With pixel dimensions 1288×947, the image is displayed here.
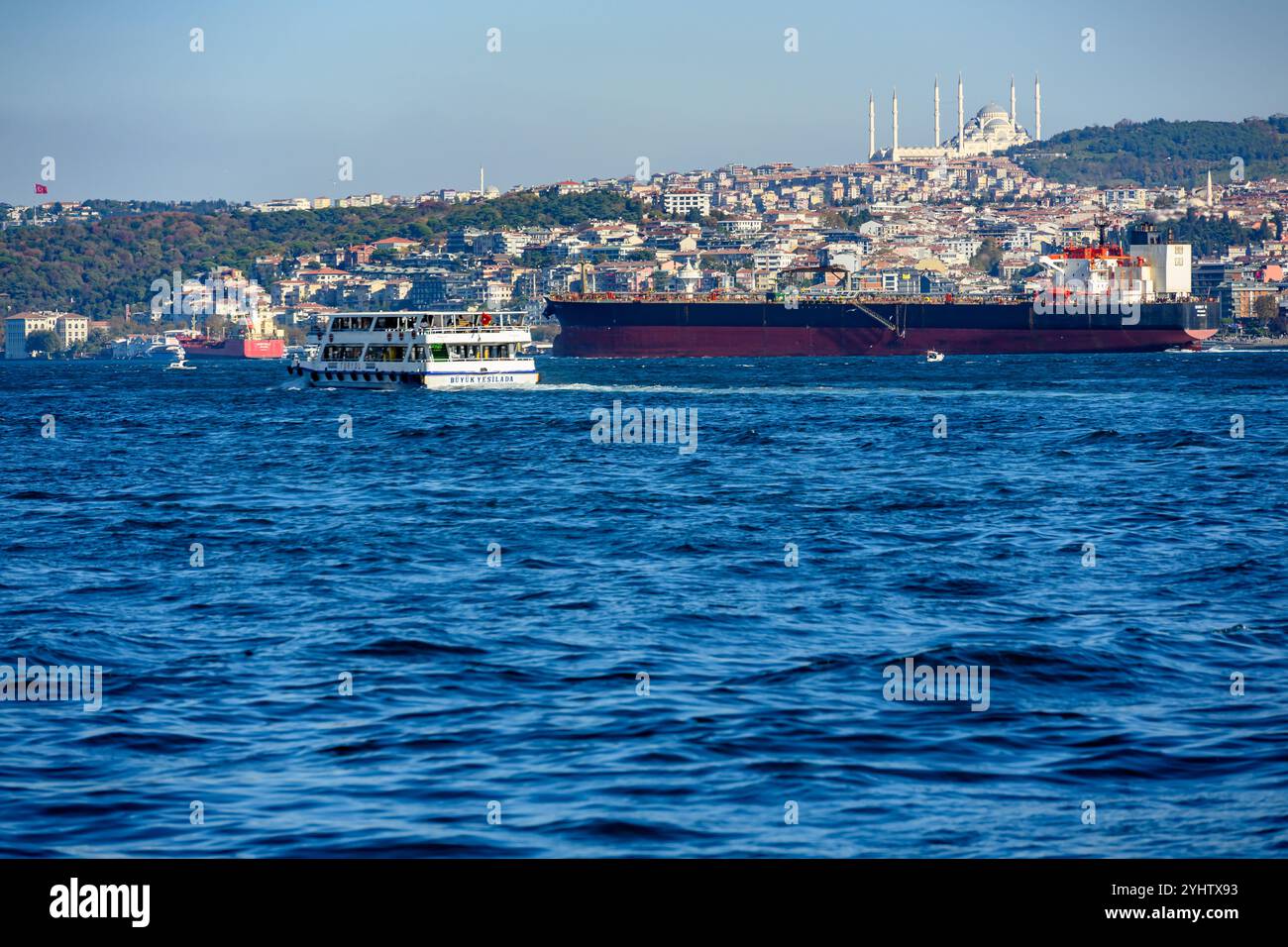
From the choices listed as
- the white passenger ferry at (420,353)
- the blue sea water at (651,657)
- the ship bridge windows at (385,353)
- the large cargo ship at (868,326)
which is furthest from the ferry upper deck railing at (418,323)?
the large cargo ship at (868,326)

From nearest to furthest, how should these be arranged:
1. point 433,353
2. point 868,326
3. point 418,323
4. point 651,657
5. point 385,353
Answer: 1. point 651,657
2. point 433,353
3. point 418,323
4. point 385,353
5. point 868,326

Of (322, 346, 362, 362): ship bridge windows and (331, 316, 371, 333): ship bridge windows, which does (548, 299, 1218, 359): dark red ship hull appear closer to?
(331, 316, 371, 333): ship bridge windows

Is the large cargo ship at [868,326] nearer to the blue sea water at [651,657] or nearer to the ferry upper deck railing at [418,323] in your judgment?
the ferry upper deck railing at [418,323]

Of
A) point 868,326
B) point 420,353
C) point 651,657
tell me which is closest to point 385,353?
point 420,353

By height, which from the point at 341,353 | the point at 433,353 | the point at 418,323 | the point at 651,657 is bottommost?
the point at 651,657

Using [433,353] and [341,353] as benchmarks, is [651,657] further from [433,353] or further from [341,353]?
Answer: [341,353]
